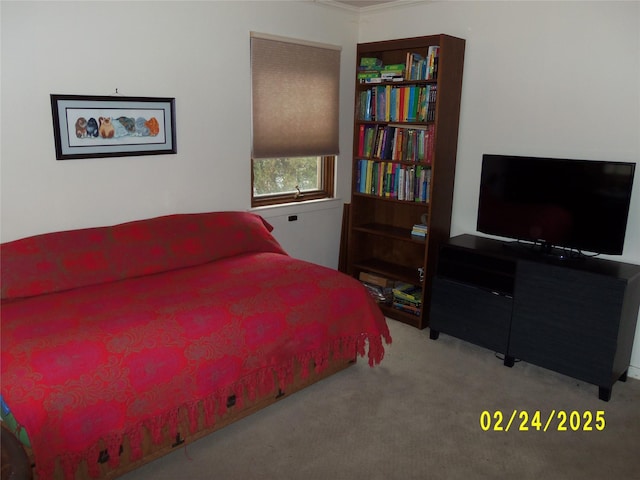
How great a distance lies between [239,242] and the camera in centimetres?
331

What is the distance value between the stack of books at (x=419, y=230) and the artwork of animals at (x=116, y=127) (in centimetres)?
188

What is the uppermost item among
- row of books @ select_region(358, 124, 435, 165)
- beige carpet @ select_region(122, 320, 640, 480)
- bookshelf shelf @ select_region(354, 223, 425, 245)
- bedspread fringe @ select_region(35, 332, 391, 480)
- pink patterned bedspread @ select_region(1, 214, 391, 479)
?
Result: row of books @ select_region(358, 124, 435, 165)

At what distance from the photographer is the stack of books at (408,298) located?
389cm

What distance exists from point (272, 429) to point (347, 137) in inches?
101

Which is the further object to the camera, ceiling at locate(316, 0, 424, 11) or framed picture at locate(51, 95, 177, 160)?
ceiling at locate(316, 0, 424, 11)

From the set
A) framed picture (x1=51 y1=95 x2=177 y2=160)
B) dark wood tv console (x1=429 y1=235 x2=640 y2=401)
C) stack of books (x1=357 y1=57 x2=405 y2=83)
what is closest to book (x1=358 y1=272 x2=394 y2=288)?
dark wood tv console (x1=429 y1=235 x2=640 y2=401)

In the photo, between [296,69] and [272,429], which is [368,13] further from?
[272,429]

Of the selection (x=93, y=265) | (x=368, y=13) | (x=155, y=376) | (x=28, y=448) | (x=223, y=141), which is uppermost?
(x=368, y=13)

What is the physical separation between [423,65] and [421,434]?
7.83 ft

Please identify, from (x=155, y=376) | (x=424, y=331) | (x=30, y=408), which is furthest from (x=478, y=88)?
(x=30, y=408)

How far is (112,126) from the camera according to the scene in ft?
9.95

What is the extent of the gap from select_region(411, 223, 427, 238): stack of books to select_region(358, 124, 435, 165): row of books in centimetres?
47

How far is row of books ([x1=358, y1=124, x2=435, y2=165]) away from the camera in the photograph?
367 centimetres

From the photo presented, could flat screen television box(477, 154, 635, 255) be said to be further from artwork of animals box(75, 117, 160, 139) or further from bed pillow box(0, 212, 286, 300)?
artwork of animals box(75, 117, 160, 139)
